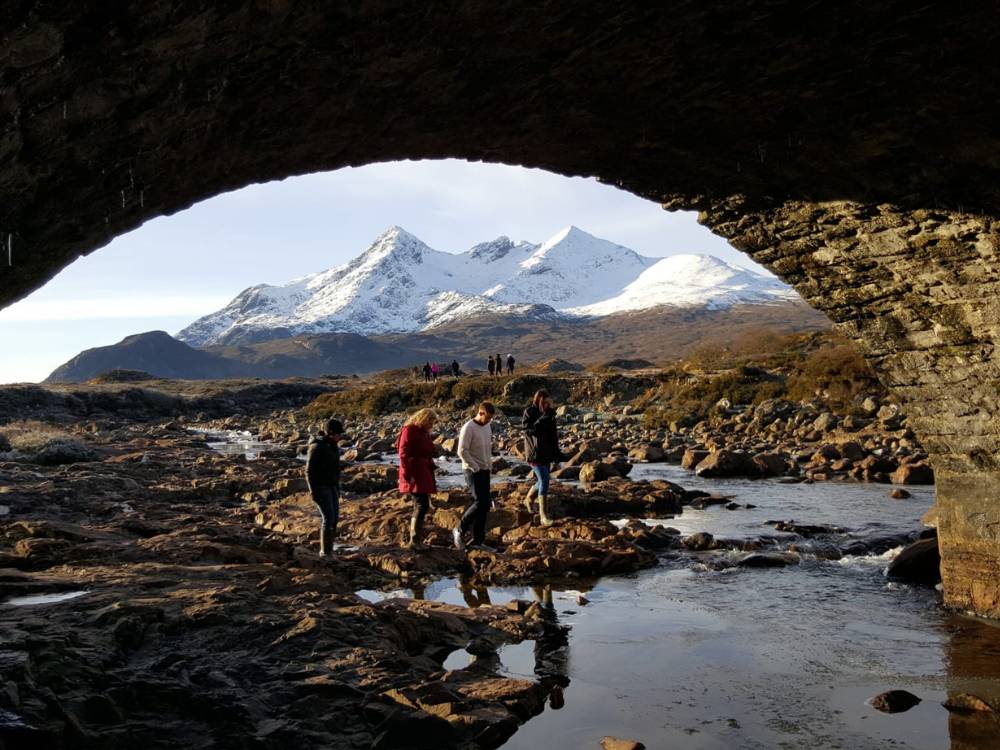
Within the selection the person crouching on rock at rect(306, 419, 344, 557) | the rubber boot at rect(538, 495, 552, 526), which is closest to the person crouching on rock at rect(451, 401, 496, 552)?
the rubber boot at rect(538, 495, 552, 526)

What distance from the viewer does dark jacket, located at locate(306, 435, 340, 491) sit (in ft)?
31.0

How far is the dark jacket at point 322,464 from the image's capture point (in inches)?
372

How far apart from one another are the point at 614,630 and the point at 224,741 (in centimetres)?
373

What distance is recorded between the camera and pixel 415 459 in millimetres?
10070

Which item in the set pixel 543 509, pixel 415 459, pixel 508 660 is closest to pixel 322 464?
pixel 415 459

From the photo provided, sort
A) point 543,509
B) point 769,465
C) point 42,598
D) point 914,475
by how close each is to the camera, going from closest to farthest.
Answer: point 42,598 → point 543,509 → point 914,475 → point 769,465

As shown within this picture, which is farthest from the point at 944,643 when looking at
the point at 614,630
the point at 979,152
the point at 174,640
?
→ the point at 174,640

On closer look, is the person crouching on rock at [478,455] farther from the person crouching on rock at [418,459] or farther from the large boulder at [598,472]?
the large boulder at [598,472]

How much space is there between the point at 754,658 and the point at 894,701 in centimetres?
126

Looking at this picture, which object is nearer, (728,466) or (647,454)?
(728,466)

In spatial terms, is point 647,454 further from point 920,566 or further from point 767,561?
point 920,566

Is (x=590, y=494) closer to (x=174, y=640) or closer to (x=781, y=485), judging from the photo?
(x=781, y=485)

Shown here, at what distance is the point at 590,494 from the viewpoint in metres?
14.1

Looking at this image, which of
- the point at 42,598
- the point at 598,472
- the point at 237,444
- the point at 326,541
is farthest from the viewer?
the point at 237,444
